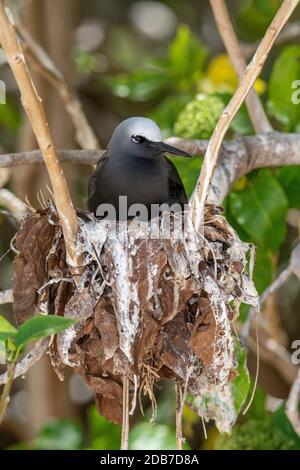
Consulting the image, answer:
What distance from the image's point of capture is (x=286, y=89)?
465 cm

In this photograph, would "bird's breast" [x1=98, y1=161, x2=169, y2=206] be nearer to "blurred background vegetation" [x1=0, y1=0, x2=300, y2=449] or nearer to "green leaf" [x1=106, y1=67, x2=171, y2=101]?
"blurred background vegetation" [x1=0, y1=0, x2=300, y2=449]

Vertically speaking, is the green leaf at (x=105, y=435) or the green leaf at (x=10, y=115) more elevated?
the green leaf at (x=10, y=115)

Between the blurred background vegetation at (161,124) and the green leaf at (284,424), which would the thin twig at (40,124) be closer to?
the blurred background vegetation at (161,124)

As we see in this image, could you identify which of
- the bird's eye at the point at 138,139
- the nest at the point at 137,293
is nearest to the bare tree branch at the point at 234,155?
the bird's eye at the point at 138,139

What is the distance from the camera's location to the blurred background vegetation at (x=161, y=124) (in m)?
4.34

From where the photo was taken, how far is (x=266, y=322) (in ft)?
17.7

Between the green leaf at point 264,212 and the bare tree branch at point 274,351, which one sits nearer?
the green leaf at point 264,212

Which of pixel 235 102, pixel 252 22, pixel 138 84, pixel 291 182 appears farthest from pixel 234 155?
pixel 252 22

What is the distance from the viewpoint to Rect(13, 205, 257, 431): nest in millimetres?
3252

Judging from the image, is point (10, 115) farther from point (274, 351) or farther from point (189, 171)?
point (274, 351)

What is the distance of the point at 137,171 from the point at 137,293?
89 cm

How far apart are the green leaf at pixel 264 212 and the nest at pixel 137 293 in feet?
2.87

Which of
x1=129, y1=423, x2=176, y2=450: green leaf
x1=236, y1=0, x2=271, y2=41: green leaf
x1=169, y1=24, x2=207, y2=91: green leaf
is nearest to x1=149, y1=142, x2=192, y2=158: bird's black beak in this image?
x1=129, y1=423, x2=176, y2=450: green leaf
